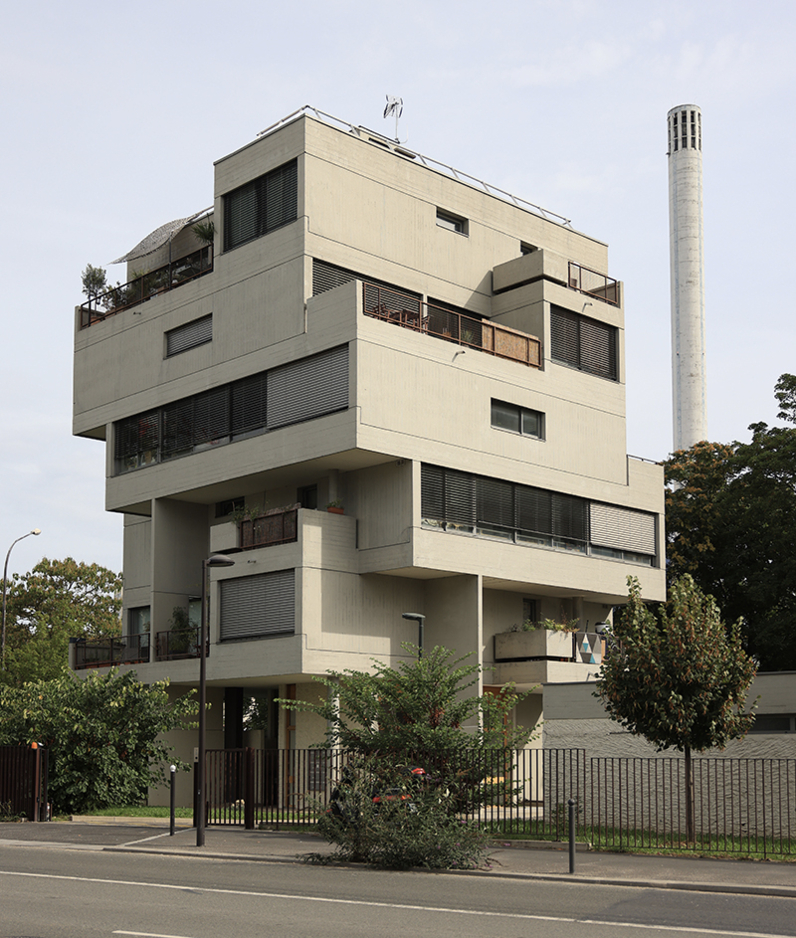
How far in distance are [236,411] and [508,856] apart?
65.2ft

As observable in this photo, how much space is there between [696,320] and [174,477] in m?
60.3

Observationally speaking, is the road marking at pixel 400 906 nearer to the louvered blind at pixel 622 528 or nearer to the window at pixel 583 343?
the louvered blind at pixel 622 528

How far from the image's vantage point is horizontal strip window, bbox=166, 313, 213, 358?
3941 centimetres

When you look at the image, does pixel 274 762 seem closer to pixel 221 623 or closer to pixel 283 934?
pixel 221 623

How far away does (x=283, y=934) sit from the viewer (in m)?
11.8

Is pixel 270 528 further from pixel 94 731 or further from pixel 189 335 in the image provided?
pixel 189 335

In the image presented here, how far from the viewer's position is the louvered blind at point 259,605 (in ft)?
113

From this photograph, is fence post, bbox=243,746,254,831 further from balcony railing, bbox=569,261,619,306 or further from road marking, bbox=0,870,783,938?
balcony railing, bbox=569,261,619,306

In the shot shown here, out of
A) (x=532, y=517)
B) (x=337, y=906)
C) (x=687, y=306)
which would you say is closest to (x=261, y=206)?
(x=532, y=517)

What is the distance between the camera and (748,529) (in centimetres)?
4744

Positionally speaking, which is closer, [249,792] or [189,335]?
[249,792]

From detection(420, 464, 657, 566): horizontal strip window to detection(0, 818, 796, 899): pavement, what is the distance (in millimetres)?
11898

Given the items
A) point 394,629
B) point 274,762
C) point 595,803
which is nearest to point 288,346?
point 394,629

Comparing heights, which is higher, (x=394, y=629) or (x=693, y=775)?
(x=394, y=629)
